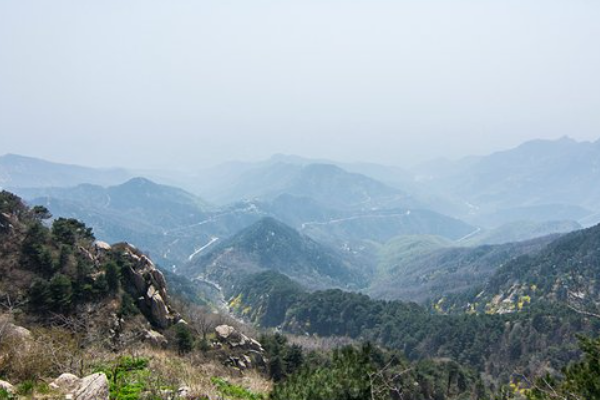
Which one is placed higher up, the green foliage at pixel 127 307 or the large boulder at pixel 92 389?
the large boulder at pixel 92 389

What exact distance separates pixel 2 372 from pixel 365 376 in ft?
46.7

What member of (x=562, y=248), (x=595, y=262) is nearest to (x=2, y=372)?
(x=595, y=262)

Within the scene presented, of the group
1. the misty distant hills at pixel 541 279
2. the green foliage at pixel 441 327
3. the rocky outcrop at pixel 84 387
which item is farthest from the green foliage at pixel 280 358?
the misty distant hills at pixel 541 279

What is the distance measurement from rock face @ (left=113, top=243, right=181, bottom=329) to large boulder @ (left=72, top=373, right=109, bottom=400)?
33.4m

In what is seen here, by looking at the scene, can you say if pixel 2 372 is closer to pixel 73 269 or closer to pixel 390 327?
pixel 73 269

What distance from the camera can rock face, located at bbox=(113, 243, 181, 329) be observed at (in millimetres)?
46750

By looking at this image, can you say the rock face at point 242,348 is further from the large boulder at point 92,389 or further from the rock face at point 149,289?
the large boulder at point 92,389

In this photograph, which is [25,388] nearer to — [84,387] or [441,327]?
[84,387]

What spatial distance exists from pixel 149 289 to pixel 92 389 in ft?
119

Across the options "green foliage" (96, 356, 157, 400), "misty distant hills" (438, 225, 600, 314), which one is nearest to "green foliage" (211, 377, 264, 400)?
"green foliage" (96, 356, 157, 400)

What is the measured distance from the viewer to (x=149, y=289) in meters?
48.6

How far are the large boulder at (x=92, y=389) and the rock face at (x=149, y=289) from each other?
1316 inches

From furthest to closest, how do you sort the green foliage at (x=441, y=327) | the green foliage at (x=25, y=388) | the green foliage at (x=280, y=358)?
the green foliage at (x=441, y=327), the green foliage at (x=280, y=358), the green foliage at (x=25, y=388)

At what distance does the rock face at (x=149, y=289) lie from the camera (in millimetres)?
46750
